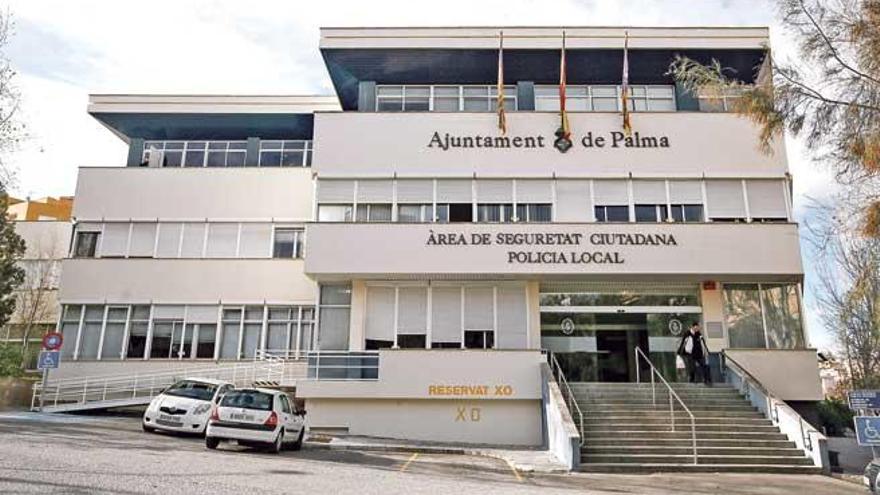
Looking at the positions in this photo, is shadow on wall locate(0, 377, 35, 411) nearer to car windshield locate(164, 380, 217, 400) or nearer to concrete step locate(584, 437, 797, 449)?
car windshield locate(164, 380, 217, 400)

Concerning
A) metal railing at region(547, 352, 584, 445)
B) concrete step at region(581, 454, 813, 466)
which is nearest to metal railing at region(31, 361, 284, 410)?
metal railing at region(547, 352, 584, 445)

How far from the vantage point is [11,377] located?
2147cm

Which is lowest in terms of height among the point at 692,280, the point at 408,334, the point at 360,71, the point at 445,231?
the point at 408,334

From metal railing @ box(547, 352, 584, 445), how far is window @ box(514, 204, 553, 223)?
4.01m

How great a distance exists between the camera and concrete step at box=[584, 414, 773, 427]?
606 inches

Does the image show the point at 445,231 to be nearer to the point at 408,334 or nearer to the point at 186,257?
the point at 408,334

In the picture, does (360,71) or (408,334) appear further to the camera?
(360,71)

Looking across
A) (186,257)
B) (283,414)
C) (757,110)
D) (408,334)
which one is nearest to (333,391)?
(408,334)

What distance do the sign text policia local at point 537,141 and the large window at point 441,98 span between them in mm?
2212

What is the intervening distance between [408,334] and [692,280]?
8542 millimetres

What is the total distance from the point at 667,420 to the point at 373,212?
1012 cm

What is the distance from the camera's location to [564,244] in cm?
1908

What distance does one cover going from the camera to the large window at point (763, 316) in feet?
62.4

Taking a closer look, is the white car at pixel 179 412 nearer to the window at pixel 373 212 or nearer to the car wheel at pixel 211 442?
the car wheel at pixel 211 442
